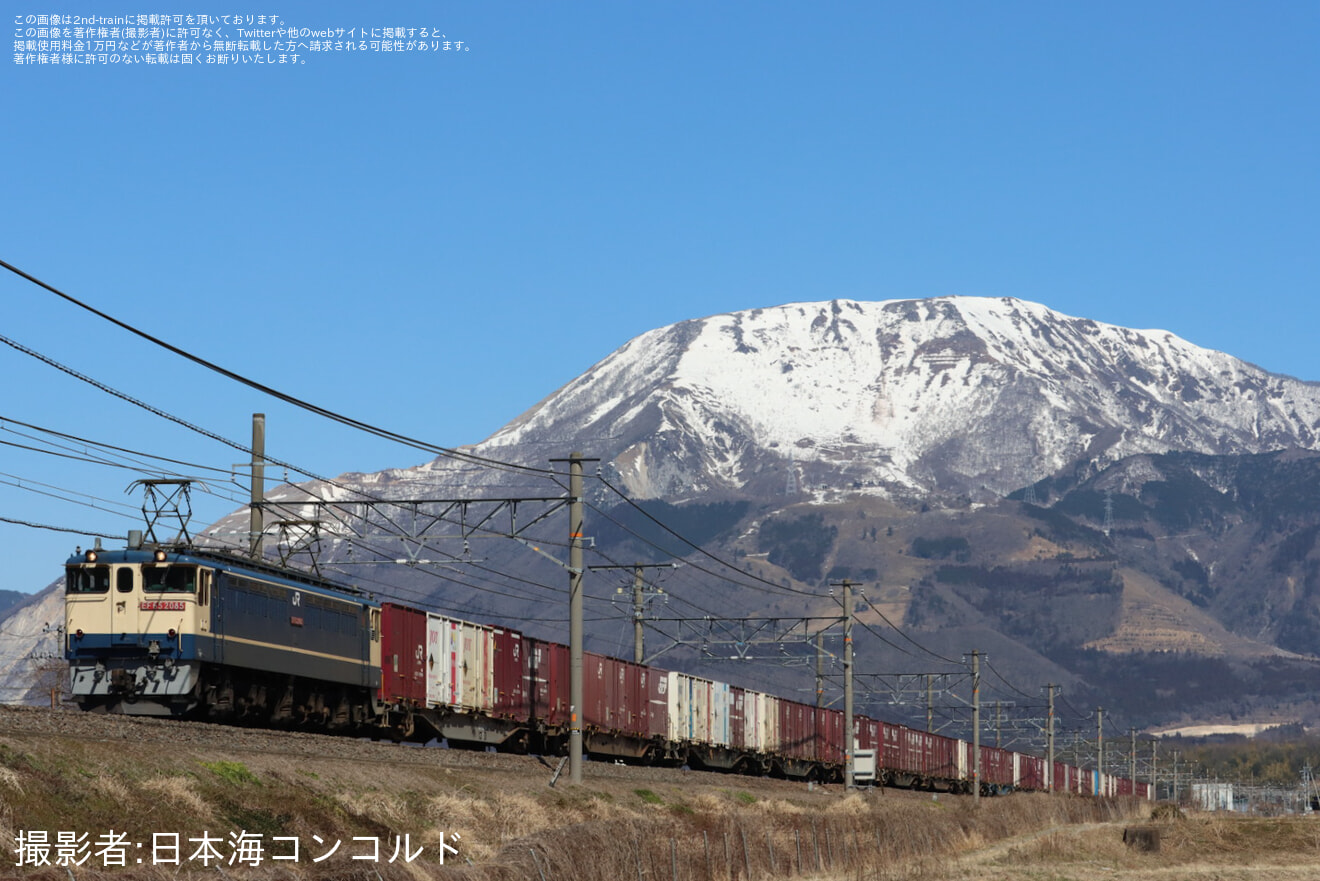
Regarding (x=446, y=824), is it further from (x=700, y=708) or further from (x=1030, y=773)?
(x=1030, y=773)

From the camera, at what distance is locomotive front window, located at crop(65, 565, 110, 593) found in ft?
134

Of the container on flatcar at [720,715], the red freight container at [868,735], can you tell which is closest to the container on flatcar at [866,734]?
the red freight container at [868,735]

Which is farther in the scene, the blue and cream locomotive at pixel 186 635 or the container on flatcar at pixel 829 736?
the container on flatcar at pixel 829 736

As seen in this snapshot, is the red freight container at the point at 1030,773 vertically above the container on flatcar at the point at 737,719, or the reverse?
the container on flatcar at the point at 737,719

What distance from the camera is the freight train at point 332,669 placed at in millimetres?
39812

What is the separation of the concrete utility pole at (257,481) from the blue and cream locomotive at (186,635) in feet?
17.2

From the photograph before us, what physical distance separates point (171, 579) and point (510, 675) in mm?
17559

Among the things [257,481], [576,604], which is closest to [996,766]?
[576,604]

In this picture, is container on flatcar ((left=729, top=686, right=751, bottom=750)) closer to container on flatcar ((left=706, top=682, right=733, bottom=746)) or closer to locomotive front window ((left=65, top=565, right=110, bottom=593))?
container on flatcar ((left=706, top=682, right=733, bottom=746))

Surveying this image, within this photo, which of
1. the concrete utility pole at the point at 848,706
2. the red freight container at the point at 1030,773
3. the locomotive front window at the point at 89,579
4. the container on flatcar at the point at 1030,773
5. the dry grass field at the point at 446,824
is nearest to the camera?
the dry grass field at the point at 446,824

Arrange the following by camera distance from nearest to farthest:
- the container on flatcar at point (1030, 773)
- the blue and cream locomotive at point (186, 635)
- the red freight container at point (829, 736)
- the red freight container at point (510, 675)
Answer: the blue and cream locomotive at point (186, 635)
the red freight container at point (510, 675)
the red freight container at point (829, 736)
the container on flatcar at point (1030, 773)

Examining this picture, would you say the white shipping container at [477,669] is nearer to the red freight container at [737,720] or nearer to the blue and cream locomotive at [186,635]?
the blue and cream locomotive at [186,635]

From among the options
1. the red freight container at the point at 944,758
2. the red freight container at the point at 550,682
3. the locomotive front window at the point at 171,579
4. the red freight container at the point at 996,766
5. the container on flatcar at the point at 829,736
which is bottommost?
the red freight container at the point at 996,766

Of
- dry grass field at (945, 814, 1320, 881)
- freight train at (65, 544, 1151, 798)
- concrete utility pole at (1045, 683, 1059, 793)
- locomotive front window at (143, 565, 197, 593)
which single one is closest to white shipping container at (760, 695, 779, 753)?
freight train at (65, 544, 1151, 798)
